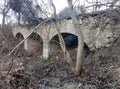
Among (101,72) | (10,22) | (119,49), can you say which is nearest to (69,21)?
(119,49)

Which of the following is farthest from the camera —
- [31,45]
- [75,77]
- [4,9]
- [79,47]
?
A: [4,9]

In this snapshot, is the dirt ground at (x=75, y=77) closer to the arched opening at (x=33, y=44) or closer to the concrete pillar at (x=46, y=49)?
the concrete pillar at (x=46, y=49)

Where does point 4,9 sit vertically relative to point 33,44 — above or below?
above

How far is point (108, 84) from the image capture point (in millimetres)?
6652

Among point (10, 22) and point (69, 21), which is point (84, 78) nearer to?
point (69, 21)

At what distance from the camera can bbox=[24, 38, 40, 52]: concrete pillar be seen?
51.6 ft

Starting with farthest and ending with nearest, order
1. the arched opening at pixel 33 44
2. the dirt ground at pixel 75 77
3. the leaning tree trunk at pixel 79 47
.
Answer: the arched opening at pixel 33 44
the leaning tree trunk at pixel 79 47
the dirt ground at pixel 75 77

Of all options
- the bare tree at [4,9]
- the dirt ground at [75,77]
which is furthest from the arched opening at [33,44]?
the dirt ground at [75,77]

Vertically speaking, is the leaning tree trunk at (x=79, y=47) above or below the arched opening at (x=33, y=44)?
above

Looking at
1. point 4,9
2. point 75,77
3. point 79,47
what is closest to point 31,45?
point 4,9

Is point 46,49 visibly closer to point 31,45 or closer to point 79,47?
point 31,45

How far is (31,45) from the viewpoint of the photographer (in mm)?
15852

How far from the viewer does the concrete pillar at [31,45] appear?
15742 mm

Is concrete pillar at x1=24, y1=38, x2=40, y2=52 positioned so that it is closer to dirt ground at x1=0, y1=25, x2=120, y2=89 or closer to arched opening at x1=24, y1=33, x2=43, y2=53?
arched opening at x1=24, y1=33, x2=43, y2=53
